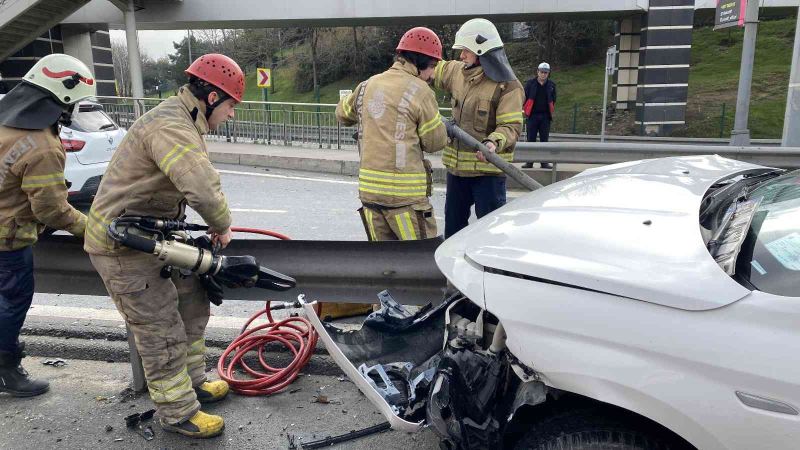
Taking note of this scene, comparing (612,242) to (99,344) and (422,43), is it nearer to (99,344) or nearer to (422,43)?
(422,43)

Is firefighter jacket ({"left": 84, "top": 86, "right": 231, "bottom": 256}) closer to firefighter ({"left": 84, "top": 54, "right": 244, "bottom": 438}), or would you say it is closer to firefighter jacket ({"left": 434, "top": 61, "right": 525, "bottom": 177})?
firefighter ({"left": 84, "top": 54, "right": 244, "bottom": 438})

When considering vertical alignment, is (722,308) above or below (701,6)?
below

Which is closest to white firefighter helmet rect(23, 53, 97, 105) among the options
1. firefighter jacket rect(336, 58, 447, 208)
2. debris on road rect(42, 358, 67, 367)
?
firefighter jacket rect(336, 58, 447, 208)

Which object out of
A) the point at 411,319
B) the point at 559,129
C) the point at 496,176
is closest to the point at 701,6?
the point at 559,129

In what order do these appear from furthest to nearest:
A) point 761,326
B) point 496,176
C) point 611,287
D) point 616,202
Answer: point 496,176 → point 616,202 → point 611,287 → point 761,326

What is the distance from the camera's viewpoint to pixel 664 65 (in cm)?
1984

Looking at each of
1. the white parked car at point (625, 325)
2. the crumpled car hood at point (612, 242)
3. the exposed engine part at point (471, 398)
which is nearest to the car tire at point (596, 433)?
the white parked car at point (625, 325)

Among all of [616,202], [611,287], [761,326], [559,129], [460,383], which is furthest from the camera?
[559,129]

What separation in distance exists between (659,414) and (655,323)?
0.80 ft

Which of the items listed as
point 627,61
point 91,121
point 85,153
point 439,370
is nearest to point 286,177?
point 91,121

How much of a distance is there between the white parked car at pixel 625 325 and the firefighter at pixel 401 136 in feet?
4.03

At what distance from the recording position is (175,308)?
295 centimetres

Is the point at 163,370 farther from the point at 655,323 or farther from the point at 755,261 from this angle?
the point at 755,261

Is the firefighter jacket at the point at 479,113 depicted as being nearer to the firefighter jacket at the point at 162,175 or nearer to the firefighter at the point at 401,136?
the firefighter at the point at 401,136
